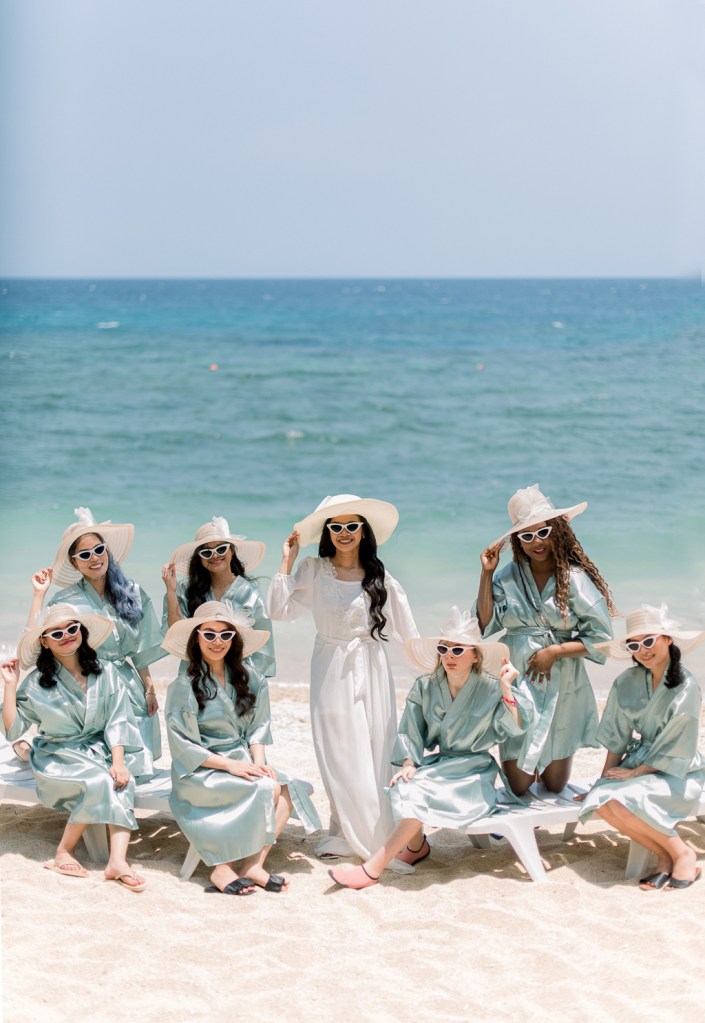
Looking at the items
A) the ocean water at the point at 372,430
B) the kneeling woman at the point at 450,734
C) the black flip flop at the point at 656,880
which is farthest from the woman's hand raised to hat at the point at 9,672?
the ocean water at the point at 372,430

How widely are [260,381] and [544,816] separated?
2558 centimetres

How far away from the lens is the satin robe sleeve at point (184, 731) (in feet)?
16.2

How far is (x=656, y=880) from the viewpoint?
4.87 m

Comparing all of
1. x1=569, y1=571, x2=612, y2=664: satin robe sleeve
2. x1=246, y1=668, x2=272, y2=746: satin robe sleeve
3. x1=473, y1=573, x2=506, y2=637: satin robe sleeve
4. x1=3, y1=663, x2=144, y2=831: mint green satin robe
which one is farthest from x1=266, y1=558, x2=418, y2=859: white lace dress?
x1=3, y1=663, x2=144, y2=831: mint green satin robe

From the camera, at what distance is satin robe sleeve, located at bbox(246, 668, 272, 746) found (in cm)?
511

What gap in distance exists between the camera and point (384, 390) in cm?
2886

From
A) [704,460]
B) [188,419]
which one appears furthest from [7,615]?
[188,419]

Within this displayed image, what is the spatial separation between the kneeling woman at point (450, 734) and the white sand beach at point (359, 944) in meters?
0.27

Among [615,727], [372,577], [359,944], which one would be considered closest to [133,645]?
[372,577]

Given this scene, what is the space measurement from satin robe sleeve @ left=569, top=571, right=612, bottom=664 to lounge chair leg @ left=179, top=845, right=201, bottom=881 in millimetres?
1786

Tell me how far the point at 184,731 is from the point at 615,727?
1717mm

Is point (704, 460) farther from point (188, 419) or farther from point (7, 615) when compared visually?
point (7, 615)

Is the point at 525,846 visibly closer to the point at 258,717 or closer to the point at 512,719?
the point at 512,719

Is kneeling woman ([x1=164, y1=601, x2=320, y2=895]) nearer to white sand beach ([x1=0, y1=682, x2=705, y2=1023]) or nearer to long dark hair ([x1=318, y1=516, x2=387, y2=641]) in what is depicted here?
white sand beach ([x1=0, y1=682, x2=705, y2=1023])
